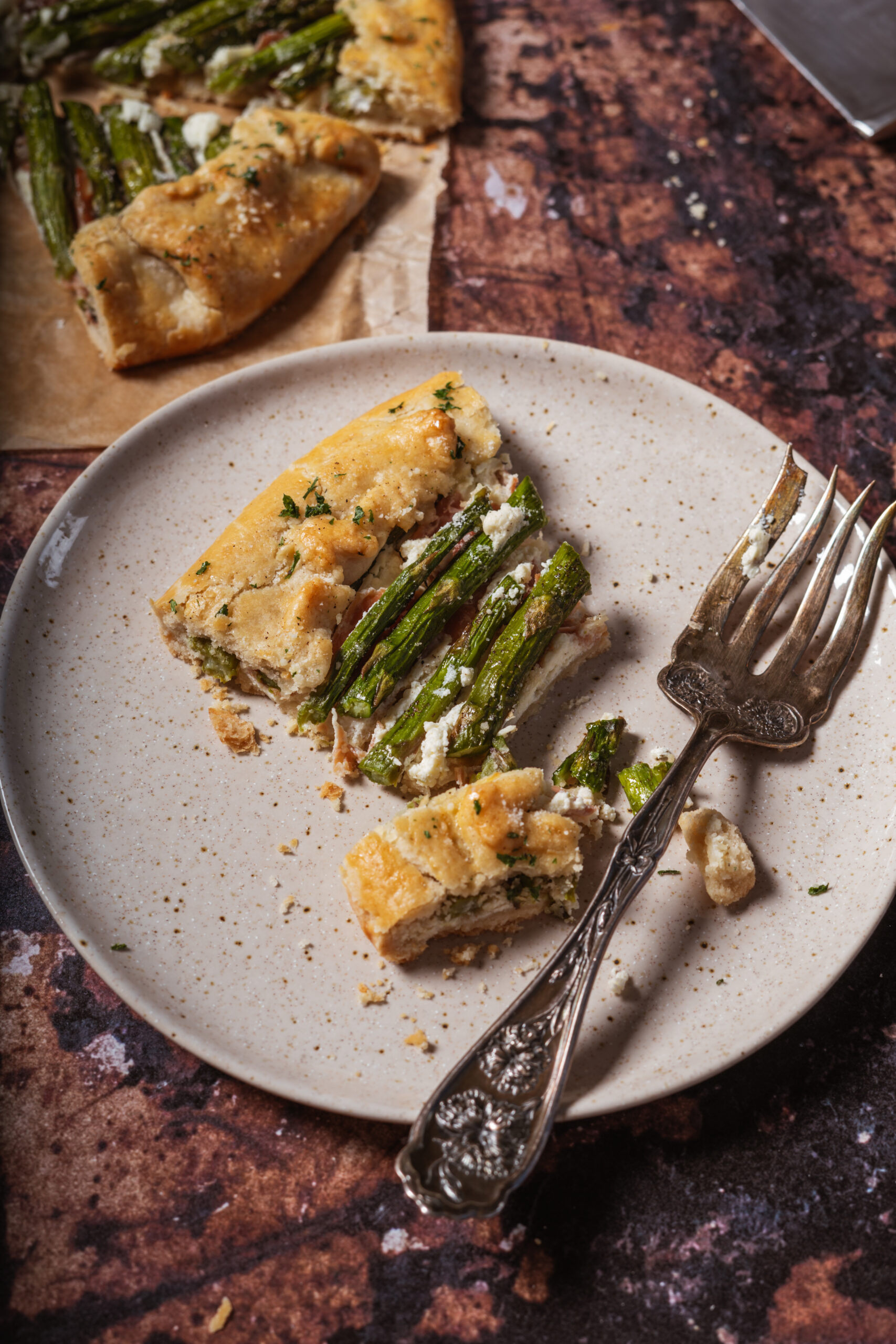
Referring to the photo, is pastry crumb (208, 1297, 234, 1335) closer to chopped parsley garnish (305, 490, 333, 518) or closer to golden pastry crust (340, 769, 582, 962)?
golden pastry crust (340, 769, 582, 962)

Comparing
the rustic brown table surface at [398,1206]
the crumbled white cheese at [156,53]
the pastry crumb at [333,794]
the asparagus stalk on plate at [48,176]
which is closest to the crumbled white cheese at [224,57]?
the crumbled white cheese at [156,53]

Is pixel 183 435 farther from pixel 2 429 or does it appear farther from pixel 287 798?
pixel 287 798

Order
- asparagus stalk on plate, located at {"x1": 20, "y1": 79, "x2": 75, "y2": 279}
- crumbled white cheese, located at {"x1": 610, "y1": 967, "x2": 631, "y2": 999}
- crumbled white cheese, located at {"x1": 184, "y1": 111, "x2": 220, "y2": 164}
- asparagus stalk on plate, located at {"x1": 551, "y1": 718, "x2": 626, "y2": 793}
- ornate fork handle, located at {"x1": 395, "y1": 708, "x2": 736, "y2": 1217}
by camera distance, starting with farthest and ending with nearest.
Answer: crumbled white cheese, located at {"x1": 184, "y1": 111, "x2": 220, "y2": 164} < asparagus stalk on plate, located at {"x1": 20, "y1": 79, "x2": 75, "y2": 279} < asparagus stalk on plate, located at {"x1": 551, "y1": 718, "x2": 626, "y2": 793} < crumbled white cheese, located at {"x1": 610, "y1": 967, "x2": 631, "y2": 999} < ornate fork handle, located at {"x1": 395, "y1": 708, "x2": 736, "y2": 1217}

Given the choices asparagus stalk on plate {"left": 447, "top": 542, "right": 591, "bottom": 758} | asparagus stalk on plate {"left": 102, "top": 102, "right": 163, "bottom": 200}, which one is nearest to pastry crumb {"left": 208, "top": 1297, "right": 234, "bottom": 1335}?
asparagus stalk on plate {"left": 447, "top": 542, "right": 591, "bottom": 758}

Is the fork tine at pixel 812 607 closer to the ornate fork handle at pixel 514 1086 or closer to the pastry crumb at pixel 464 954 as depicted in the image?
the ornate fork handle at pixel 514 1086

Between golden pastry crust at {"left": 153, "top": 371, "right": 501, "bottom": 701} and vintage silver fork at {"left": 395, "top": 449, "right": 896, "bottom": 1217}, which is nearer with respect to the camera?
vintage silver fork at {"left": 395, "top": 449, "right": 896, "bottom": 1217}

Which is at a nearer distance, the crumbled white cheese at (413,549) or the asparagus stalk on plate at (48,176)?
the crumbled white cheese at (413,549)

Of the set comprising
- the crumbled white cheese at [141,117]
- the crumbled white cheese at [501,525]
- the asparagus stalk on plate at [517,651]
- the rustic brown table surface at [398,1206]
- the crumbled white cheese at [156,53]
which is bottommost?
the rustic brown table surface at [398,1206]

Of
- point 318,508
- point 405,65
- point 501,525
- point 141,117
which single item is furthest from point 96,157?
point 501,525
